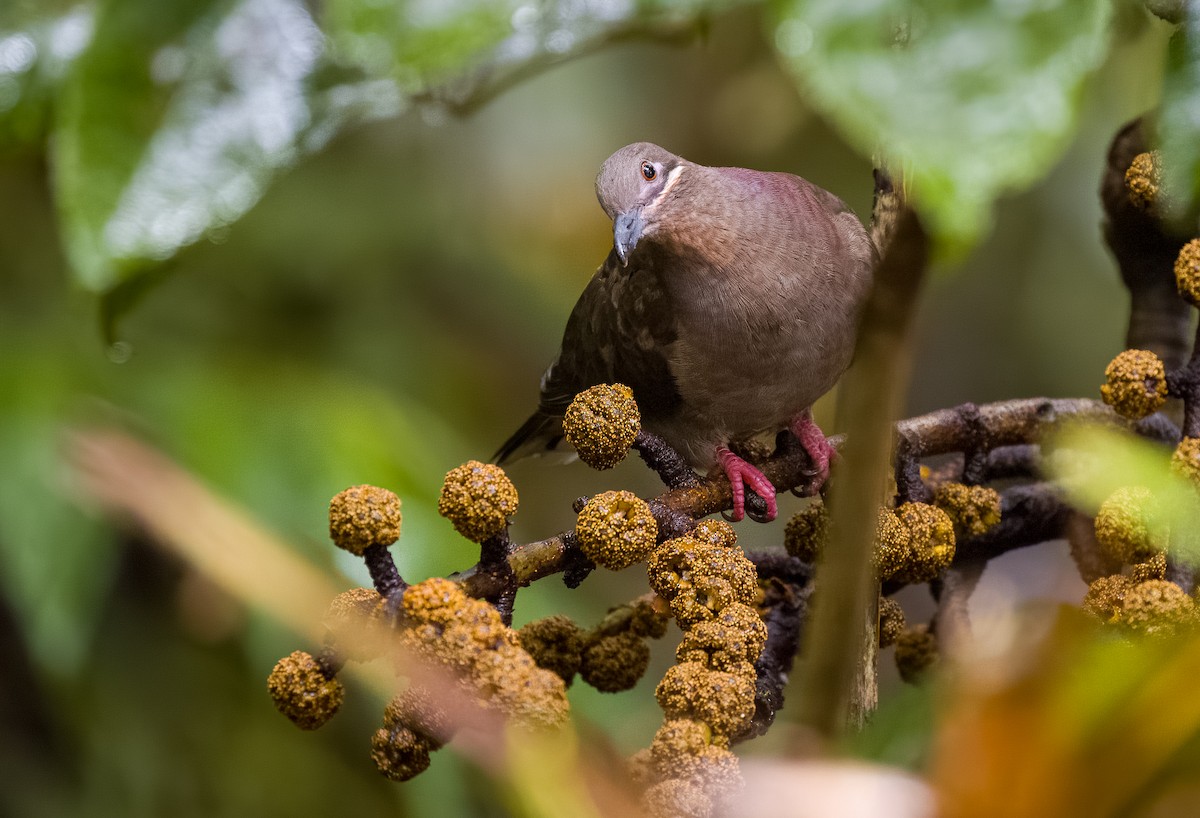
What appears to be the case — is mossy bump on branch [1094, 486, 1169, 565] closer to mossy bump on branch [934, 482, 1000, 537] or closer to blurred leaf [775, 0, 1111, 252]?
mossy bump on branch [934, 482, 1000, 537]

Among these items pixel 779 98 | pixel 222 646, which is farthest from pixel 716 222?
pixel 222 646

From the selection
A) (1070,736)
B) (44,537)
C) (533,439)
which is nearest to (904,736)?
(1070,736)

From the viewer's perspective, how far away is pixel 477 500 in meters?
0.49

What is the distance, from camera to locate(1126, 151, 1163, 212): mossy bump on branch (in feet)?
2.02

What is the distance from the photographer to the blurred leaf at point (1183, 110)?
37 centimetres

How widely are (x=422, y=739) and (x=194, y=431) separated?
2.78ft

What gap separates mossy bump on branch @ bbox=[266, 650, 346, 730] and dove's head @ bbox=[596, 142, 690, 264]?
1.17ft

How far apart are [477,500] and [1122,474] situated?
1.06ft

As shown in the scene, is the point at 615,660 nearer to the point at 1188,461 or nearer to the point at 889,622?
the point at 889,622

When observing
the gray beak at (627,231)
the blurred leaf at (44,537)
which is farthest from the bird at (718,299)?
the blurred leaf at (44,537)

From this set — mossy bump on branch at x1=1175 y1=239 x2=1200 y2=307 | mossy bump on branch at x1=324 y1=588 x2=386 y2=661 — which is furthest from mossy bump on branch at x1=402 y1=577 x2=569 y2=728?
mossy bump on branch at x1=1175 y1=239 x2=1200 y2=307

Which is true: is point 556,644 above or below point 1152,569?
below

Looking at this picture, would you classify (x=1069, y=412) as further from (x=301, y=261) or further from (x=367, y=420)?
(x=301, y=261)

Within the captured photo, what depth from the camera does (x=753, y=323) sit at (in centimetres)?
79
